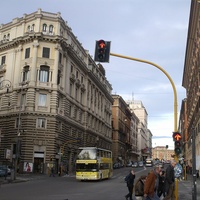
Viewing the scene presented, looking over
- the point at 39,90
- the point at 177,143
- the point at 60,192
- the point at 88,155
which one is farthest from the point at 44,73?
the point at 177,143

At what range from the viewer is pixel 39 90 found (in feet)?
155

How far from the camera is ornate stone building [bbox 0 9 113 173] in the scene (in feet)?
150

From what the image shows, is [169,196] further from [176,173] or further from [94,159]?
[94,159]

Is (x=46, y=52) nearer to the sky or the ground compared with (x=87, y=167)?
nearer to the sky

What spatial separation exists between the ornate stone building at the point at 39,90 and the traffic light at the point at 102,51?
31.5 metres

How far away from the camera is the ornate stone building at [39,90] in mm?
45781

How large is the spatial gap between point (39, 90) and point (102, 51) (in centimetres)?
3542

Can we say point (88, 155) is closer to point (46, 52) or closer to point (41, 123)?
point (41, 123)

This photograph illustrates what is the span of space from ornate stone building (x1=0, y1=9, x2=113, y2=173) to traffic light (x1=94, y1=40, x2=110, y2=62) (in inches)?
1242

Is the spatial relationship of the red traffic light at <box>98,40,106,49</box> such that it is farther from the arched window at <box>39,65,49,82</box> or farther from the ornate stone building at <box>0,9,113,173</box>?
the arched window at <box>39,65,49,82</box>

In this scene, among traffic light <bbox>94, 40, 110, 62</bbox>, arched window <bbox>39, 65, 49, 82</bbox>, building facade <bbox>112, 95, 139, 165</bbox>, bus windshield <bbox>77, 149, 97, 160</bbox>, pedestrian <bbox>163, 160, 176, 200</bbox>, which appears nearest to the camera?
traffic light <bbox>94, 40, 110, 62</bbox>

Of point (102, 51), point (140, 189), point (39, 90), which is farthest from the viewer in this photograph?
point (39, 90)

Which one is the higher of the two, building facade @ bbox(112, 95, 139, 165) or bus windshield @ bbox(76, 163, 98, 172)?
building facade @ bbox(112, 95, 139, 165)

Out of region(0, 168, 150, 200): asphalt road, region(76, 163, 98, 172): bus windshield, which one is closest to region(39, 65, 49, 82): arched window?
region(76, 163, 98, 172): bus windshield
